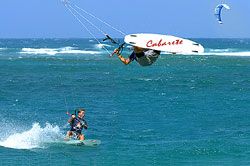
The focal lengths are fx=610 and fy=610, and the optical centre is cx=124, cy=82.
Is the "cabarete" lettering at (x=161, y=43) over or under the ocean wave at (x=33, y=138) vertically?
over

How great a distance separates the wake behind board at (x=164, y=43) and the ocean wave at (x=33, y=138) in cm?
669

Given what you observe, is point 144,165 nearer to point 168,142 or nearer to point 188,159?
point 188,159

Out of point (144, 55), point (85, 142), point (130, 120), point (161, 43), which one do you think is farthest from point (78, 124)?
point (161, 43)

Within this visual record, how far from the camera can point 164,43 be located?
13961 mm

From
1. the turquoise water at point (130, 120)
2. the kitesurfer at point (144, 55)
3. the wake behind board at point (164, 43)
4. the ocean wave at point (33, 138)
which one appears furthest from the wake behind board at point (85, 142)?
the wake behind board at point (164, 43)

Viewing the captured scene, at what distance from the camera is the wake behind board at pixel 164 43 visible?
13789 millimetres

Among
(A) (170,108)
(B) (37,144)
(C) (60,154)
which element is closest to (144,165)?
(C) (60,154)

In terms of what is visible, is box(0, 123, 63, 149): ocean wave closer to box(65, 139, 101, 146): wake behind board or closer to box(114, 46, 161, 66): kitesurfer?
box(65, 139, 101, 146): wake behind board

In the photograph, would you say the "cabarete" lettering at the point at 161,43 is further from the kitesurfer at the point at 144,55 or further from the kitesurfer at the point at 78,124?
the kitesurfer at the point at 78,124

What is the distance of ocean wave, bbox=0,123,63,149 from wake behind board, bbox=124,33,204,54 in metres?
6.69

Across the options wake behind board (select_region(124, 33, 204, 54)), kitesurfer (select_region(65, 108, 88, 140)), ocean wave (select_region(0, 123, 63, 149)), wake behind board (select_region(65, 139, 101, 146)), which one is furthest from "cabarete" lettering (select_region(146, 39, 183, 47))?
ocean wave (select_region(0, 123, 63, 149))

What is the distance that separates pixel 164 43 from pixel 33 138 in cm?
789

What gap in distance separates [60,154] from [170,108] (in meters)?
9.93

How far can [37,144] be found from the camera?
63.7 ft
